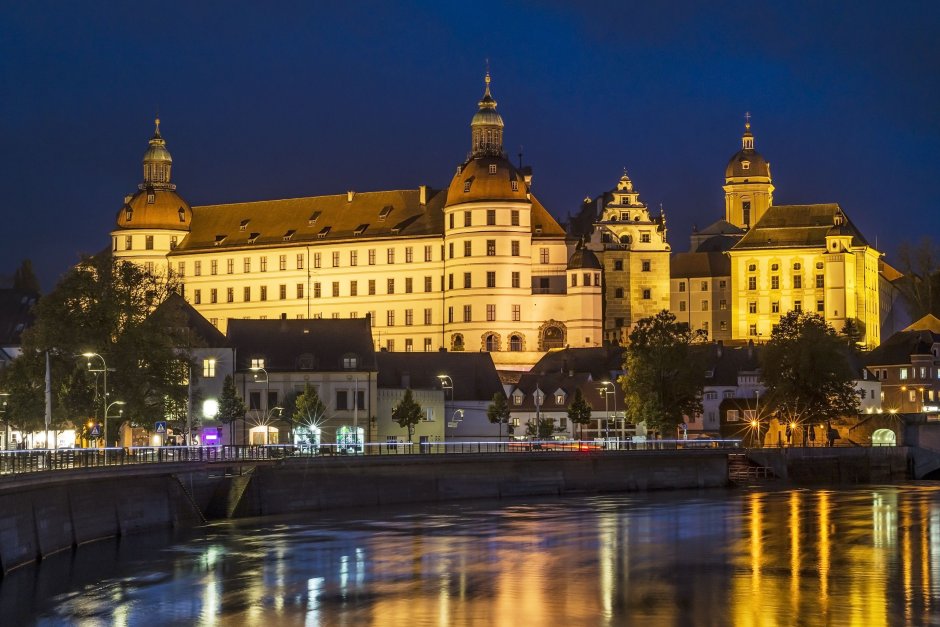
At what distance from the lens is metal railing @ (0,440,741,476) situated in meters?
64.0

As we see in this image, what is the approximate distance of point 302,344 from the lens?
393 ft

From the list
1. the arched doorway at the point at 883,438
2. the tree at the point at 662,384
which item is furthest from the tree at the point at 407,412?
the arched doorway at the point at 883,438

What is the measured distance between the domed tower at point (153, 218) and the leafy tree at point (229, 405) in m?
73.0

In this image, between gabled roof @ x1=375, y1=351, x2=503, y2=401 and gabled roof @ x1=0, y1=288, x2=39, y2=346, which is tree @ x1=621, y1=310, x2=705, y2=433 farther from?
gabled roof @ x1=0, y1=288, x2=39, y2=346

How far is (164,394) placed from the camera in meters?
87.9

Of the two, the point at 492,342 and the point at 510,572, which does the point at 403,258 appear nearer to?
the point at 492,342

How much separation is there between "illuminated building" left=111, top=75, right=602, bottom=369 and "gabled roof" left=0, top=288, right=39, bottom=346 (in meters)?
33.2

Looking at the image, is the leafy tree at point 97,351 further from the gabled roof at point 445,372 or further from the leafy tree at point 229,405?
the gabled roof at point 445,372

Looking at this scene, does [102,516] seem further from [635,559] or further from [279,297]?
[279,297]

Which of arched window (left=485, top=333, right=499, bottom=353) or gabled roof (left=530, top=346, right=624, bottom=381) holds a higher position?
arched window (left=485, top=333, right=499, bottom=353)

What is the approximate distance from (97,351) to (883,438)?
58905 mm

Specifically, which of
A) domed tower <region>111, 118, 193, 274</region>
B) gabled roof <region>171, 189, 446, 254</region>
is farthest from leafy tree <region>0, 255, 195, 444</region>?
domed tower <region>111, 118, 193, 274</region>

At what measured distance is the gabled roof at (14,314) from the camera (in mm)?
140375

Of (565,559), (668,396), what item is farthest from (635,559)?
(668,396)
